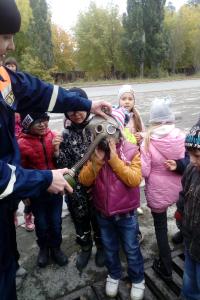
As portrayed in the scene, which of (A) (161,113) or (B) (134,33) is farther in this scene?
(B) (134,33)

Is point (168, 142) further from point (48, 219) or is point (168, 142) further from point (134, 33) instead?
point (134, 33)

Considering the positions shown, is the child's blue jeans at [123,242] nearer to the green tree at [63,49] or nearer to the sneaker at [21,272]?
the sneaker at [21,272]

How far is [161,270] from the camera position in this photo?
8.98ft

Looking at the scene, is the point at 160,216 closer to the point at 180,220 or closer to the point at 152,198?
the point at 152,198

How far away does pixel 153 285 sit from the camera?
2.65 meters

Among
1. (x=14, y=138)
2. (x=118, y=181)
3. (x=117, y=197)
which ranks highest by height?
(x=14, y=138)

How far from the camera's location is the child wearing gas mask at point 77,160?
2822mm

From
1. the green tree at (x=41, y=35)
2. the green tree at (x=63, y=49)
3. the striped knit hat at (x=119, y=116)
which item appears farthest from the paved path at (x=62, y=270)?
the green tree at (x=63, y=49)

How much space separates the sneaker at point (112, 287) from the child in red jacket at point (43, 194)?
566mm

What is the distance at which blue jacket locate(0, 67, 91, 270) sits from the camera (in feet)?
5.65

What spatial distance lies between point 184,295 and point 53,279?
113 centimetres

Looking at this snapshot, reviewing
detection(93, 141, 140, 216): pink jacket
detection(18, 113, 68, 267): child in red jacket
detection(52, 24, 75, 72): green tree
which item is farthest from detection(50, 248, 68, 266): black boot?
detection(52, 24, 75, 72): green tree

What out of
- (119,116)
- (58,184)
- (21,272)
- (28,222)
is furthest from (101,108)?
(28,222)

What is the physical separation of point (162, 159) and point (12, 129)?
1.23 m
